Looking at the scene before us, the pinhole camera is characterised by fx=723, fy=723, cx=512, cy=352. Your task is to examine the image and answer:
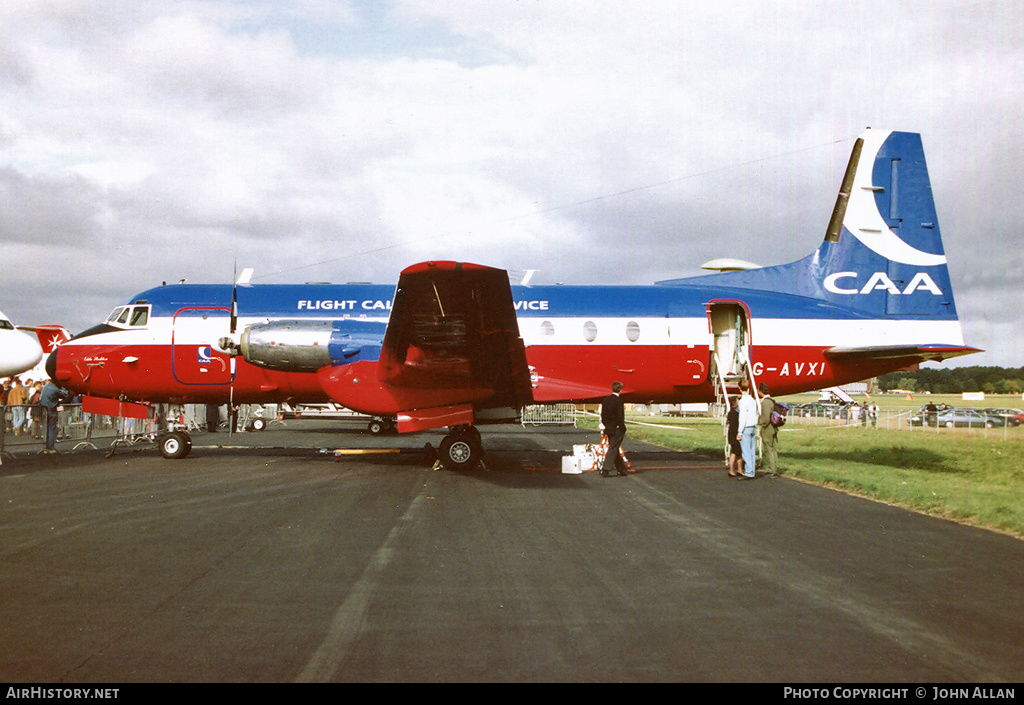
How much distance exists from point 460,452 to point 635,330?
5.01 meters

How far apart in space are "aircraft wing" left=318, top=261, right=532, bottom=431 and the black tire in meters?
0.73

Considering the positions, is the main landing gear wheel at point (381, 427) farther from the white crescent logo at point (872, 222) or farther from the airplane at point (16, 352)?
the white crescent logo at point (872, 222)

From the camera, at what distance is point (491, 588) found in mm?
6156

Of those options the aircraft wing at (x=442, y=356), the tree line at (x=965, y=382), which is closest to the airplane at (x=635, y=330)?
the aircraft wing at (x=442, y=356)

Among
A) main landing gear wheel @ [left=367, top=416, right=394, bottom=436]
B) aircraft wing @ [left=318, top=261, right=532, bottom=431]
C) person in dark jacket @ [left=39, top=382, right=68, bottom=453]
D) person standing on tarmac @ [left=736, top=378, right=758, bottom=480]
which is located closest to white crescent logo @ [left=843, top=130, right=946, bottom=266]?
person standing on tarmac @ [left=736, top=378, right=758, bottom=480]

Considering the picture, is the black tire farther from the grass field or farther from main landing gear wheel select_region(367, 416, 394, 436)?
main landing gear wheel select_region(367, 416, 394, 436)

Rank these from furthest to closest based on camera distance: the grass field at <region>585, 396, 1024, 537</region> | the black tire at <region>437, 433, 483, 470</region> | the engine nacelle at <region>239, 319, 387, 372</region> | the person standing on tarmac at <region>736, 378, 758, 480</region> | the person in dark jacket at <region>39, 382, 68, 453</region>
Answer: the person in dark jacket at <region>39, 382, 68, 453</region> → the black tire at <region>437, 433, 483, 470</region> → the engine nacelle at <region>239, 319, 387, 372</region> → the person standing on tarmac at <region>736, 378, 758, 480</region> → the grass field at <region>585, 396, 1024, 537</region>

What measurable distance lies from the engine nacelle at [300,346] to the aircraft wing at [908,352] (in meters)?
10.8

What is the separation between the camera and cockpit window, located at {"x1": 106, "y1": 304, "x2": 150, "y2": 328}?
17.1m

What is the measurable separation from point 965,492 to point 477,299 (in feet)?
30.8

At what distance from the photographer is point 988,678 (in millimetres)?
4152

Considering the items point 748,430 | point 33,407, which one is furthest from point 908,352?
point 33,407

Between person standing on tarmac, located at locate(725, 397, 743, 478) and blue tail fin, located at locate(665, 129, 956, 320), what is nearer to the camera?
person standing on tarmac, located at locate(725, 397, 743, 478)

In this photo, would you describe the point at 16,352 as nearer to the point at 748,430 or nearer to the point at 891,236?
the point at 748,430
